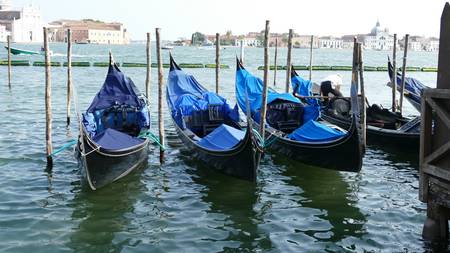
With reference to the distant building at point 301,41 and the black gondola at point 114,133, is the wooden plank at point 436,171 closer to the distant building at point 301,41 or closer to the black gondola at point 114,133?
the black gondola at point 114,133

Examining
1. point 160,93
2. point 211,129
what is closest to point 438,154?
point 160,93

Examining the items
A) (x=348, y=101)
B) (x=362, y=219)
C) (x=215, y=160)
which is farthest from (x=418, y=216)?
(x=348, y=101)

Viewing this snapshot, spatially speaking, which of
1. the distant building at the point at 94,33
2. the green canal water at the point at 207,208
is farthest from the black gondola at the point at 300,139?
the distant building at the point at 94,33

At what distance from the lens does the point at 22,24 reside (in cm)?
9262

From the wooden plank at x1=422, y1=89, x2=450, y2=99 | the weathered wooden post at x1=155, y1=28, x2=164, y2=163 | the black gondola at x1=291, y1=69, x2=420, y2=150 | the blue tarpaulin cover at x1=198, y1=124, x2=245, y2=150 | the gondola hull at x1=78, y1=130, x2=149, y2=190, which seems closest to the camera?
the wooden plank at x1=422, y1=89, x2=450, y2=99

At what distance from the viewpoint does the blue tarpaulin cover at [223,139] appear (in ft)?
22.7

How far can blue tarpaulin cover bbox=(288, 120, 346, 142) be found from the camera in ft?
23.6

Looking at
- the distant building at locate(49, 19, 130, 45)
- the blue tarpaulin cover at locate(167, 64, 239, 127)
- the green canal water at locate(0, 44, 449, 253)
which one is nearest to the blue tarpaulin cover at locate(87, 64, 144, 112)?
the blue tarpaulin cover at locate(167, 64, 239, 127)

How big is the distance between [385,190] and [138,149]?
3031 millimetres

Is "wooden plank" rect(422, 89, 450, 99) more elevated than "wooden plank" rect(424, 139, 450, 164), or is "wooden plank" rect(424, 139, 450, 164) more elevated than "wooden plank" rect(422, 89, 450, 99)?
"wooden plank" rect(422, 89, 450, 99)

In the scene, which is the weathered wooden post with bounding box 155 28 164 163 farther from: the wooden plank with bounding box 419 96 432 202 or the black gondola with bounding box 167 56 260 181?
the wooden plank with bounding box 419 96 432 202

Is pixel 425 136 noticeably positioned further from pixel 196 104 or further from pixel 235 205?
pixel 196 104

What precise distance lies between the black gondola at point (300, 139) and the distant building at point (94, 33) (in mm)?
84466

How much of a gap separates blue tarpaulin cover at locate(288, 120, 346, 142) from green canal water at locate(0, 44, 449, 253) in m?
0.49
